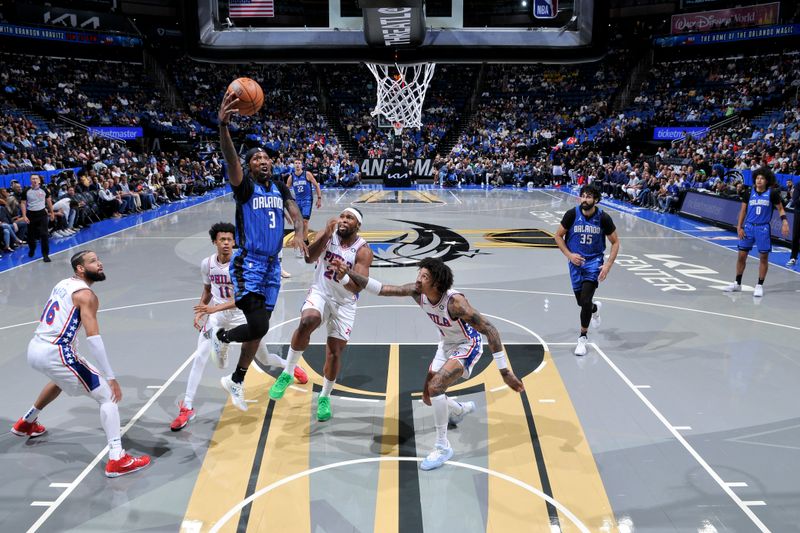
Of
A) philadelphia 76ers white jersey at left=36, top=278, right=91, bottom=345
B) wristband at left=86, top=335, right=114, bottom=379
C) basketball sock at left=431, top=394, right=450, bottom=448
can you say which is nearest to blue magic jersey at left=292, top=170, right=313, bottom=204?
philadelphia 76ers white jersey at left=36, top=278, right=91, bottom=345

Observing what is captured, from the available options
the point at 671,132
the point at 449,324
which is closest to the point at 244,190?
the point at 449,324

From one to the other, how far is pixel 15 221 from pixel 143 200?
24.8 ft

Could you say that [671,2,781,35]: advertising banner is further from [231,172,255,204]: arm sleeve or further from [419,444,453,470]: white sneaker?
[419,444,453,470]: white sneaker

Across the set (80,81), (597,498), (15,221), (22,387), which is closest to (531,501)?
(597,498)

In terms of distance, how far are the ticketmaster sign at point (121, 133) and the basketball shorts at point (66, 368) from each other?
2867 centimetres

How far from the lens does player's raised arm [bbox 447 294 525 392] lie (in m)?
4.33

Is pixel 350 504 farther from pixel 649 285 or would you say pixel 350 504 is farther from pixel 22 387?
pixel 649 285

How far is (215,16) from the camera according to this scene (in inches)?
310

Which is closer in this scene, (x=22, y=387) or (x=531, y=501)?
(x=531, y=501)

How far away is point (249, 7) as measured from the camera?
788 cm

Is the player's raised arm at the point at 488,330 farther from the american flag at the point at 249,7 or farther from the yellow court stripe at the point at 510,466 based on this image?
the american flag at the point at 249,7

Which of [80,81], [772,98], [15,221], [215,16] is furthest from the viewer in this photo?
[80,81]

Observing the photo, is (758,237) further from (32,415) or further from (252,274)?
(32,415)

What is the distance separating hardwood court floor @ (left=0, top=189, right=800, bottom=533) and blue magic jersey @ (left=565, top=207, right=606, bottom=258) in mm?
1073
